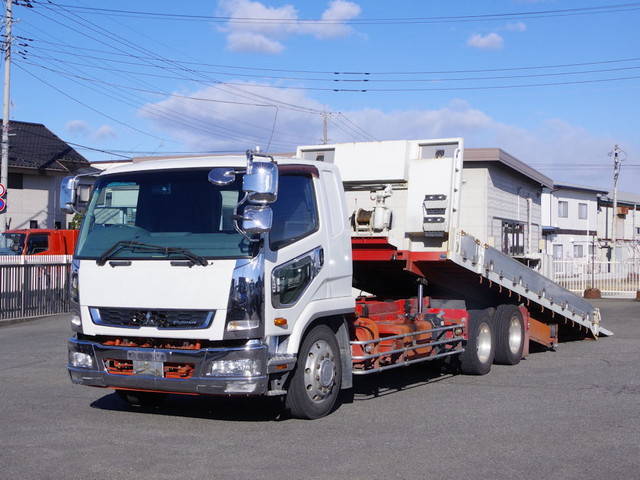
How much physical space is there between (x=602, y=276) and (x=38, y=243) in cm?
1927

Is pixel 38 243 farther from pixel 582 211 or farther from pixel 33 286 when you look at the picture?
pixel 582 211

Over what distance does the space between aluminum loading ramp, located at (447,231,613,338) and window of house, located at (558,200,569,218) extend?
35276 millimetres

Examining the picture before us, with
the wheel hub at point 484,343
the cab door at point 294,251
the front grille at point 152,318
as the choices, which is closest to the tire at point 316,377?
the cab door at point 294,251

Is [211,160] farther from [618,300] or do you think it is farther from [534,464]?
[618,300]

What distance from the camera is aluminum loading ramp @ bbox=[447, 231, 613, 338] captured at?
35.7 ft

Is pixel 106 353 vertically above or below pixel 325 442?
above

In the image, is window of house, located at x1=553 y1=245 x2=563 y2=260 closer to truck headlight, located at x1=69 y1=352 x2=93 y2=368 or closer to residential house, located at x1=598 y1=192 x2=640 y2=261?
residential house, located at x1=598 y1=192 x2=640 y2=261

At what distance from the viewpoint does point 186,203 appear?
310 inches

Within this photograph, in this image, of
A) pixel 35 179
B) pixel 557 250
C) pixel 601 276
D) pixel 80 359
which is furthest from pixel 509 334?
pixel 557 250

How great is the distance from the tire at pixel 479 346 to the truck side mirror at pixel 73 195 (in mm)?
5615

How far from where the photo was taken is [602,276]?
94.0ft

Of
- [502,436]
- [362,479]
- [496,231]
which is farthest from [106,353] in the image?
[496,231]

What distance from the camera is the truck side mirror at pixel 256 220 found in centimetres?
714

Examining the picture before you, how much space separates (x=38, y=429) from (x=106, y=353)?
3.22 ft
